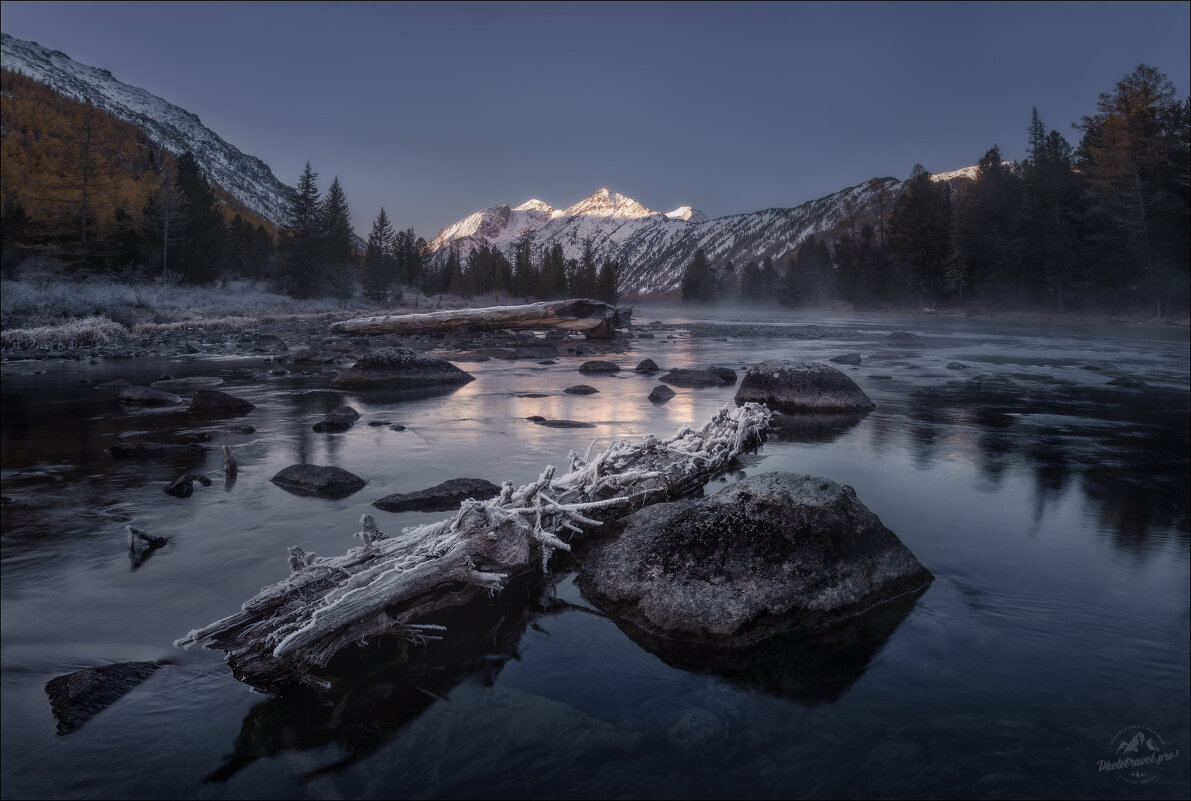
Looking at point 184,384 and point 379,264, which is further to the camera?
point 379,264

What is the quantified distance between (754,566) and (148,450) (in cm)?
765

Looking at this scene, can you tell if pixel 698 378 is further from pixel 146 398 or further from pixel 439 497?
pixel 146 398

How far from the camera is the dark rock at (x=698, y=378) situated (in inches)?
602

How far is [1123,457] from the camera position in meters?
8.67

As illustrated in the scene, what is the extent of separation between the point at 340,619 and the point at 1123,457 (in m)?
9.91

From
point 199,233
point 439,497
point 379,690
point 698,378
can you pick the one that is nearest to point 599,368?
point 698,378

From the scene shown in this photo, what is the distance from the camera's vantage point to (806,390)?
11.8 metres

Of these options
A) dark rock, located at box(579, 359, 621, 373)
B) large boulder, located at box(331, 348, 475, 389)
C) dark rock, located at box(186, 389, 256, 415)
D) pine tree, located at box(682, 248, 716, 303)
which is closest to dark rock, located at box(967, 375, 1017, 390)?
dark rock, located at box(579, 359, 621, 373)

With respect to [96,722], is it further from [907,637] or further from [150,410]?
[150,410]

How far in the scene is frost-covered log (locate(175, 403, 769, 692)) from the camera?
3.06 m

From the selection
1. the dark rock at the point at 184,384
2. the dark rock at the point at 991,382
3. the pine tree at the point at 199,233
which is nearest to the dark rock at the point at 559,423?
the dark rock at the point at 184,384

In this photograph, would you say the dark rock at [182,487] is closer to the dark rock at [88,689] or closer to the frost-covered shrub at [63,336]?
the dark rock at [88,689]

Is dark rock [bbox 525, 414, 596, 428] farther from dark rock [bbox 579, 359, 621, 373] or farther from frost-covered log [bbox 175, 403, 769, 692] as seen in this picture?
dark rock [bbox 579, 359, 621, 373]

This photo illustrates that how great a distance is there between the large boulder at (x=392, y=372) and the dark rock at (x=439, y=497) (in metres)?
9.10
